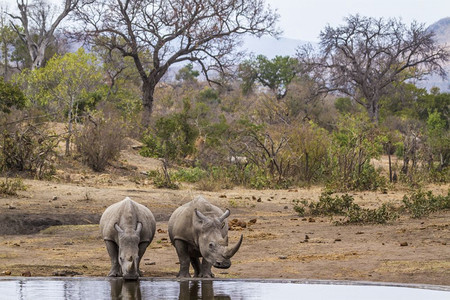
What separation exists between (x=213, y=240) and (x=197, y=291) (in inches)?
22.1

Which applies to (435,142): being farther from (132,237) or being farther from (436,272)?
(132,237)

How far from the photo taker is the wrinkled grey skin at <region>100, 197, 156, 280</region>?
741 centimetres

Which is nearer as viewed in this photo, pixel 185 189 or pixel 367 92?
pixel 185 189

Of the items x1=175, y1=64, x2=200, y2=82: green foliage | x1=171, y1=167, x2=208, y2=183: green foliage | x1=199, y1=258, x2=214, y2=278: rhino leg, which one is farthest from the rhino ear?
x1=175, y1=64, x2=200, y2=82: green foliage

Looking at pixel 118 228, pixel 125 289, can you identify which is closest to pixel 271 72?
pixel 118 228

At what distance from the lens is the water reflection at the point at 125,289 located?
266 inches

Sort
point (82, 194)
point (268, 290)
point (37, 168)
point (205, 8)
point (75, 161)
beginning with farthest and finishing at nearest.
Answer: point (205, 8) < point (75, 161) < point (37, 168) < point (82, 194) < point (268, 290)

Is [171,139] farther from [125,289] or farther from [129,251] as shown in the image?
[125,289]

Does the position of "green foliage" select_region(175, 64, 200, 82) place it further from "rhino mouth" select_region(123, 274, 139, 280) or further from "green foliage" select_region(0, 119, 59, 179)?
"rhino mouth" select_region(123, 274, 139, 280)

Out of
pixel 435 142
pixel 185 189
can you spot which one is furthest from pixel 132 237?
pixel 435 142

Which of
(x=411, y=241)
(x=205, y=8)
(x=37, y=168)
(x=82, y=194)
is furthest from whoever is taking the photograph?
(x=205, y=8)

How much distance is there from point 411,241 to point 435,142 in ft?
51.2

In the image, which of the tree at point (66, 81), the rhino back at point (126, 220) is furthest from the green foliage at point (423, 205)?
the tree at point (66, 81)

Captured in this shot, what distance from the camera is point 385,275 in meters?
8.38
